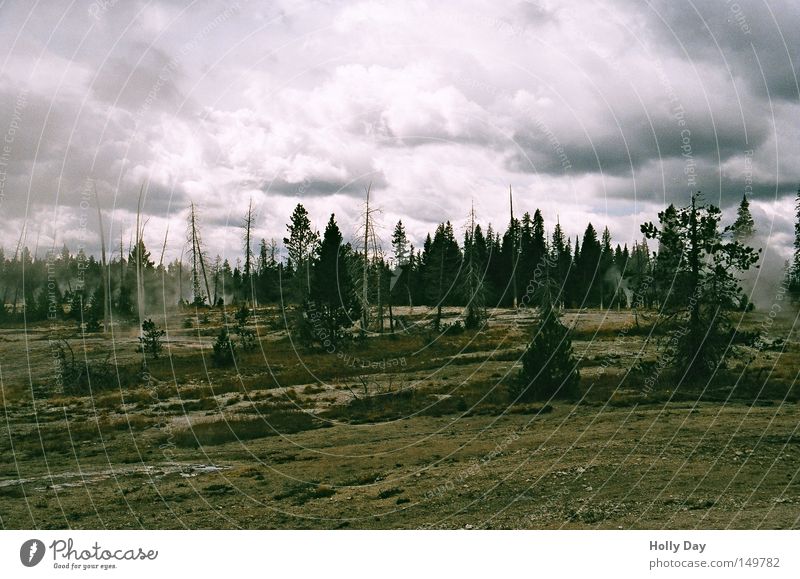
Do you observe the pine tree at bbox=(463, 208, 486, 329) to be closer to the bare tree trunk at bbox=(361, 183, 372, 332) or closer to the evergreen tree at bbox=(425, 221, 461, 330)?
the evergreen tree at bbox=(425, 221, 461, 330)

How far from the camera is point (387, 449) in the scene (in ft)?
52.3

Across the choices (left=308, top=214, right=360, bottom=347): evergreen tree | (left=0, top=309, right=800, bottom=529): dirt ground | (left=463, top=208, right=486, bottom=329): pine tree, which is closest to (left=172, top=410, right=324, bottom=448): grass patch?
(left=0, top=309, right=800, bottom=529): dirt ground

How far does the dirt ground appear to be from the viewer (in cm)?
1184

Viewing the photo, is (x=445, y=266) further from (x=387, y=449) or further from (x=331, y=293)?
(x=387, y=449)

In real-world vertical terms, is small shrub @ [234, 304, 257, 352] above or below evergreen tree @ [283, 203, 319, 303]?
below

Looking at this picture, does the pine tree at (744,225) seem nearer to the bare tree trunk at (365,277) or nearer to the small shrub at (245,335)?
the bare tree trunk at (365,277)

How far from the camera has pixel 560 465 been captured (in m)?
13.8

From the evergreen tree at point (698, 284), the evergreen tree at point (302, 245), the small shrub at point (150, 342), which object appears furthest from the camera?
the small shrub at point (150, 342)

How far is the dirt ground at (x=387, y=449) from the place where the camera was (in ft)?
38.9

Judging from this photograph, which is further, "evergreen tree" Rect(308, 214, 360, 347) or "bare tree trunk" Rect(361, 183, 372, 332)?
"evergreen tree" Rect(308, 214, 360, 347)

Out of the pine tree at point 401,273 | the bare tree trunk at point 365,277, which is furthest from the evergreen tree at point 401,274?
the bare tree trunk at point 365,277

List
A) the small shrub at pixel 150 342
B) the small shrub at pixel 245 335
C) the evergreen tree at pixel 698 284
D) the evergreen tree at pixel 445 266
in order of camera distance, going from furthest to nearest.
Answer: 1. the evergreen tree at pixel 445 266
2. the small shrub at pixel 245 335
3. the small shrub at pixel 150 342
4. the evergreen tree at pixel 698 284
